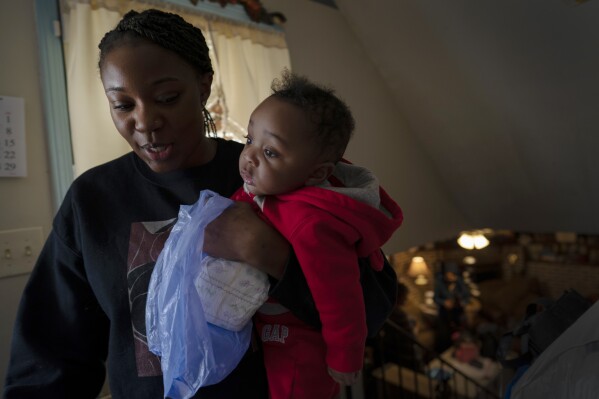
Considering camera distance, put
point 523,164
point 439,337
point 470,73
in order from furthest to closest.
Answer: point 439,337, point 523,164, point 470,73

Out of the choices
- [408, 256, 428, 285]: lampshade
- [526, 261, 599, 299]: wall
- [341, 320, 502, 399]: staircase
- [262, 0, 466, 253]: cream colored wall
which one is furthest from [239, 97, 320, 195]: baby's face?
[526, 261, 599, 299]: wall

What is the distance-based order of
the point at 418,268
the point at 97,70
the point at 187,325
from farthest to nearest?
the point at 418,268, the point at 97,70, the point at 187,325

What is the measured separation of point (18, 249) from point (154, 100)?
3.43 feet

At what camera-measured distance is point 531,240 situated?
636cm

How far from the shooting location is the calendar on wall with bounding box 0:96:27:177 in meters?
1.32

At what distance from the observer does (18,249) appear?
4.38ft

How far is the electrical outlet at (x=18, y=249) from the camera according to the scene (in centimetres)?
130

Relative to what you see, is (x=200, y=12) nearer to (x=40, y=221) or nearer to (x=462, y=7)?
(x=40, y=221)

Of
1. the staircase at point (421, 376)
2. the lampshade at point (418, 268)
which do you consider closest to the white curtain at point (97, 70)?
the staircase at point (421, 376)

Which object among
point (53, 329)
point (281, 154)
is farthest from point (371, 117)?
point (53, 329)

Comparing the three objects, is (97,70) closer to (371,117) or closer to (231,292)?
(231,292)

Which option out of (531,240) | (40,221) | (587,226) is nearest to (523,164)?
(587,226)

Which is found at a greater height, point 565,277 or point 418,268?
point 418,268

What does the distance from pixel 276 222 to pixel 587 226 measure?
12.8 ft
